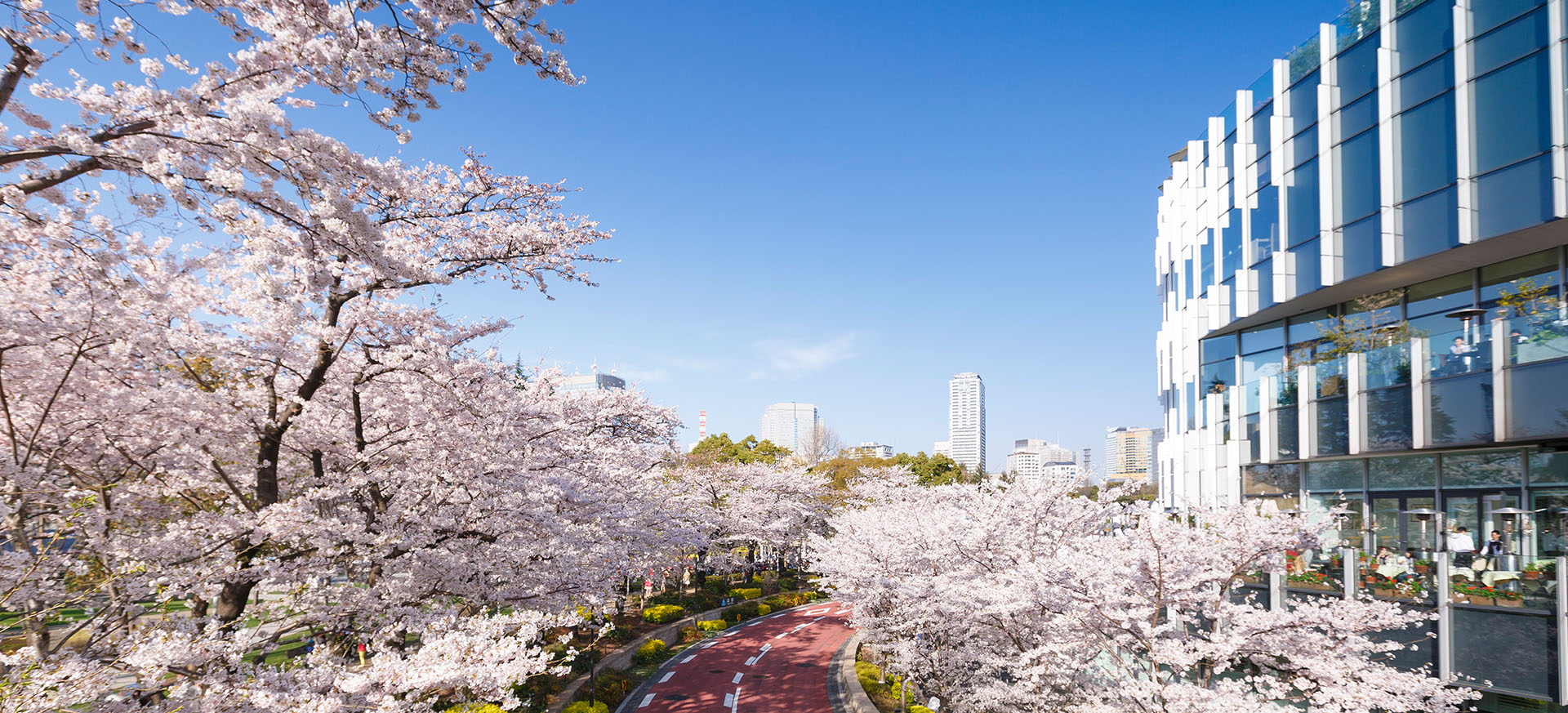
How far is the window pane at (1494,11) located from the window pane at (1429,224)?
9.53ft

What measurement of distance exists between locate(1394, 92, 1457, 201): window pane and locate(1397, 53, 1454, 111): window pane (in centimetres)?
17

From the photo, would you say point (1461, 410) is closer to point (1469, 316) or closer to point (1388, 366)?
point (1388, 366)

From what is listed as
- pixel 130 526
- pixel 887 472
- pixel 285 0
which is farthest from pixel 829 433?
pixel 285 0

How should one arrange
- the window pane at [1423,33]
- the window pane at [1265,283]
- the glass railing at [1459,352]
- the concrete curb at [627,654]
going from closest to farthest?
1. the glass railing at [1459,352]
2. the window pane at [1423,33]
3. the window pane at [1265,283]
4. the concrete curb at [627,654]

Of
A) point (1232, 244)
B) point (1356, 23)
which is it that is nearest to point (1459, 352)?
point (1232, 244)

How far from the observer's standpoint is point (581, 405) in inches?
737

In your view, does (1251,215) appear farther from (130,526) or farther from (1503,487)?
(130,526)

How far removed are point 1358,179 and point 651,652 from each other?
74.3ft

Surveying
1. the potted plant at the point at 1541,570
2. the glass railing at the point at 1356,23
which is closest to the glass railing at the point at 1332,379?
the potted plant at the point at 1541,570

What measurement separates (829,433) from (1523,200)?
52.9m

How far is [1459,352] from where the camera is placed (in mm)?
11922

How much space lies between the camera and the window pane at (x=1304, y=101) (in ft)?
50.9

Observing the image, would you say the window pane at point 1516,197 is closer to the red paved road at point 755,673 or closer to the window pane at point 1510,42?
the window pane at point 1510,42

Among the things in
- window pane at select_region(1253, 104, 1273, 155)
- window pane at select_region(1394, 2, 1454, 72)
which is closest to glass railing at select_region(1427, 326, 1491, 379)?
window pane at select_region(1394, 2, 1454, 72)
